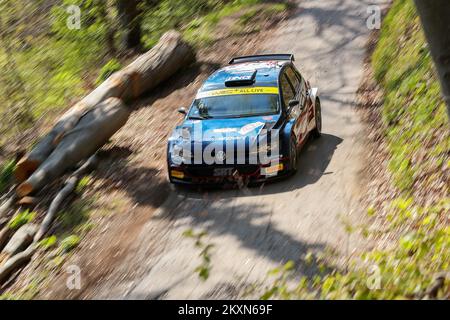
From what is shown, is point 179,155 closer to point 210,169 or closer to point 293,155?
point 210,169

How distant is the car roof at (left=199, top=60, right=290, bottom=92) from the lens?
12.3 m

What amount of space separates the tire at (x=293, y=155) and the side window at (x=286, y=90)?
0.88m

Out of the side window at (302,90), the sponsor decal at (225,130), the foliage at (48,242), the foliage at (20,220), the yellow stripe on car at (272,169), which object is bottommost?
the side window at (302,90)

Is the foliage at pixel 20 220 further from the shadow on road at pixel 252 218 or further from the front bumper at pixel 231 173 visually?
the front bumper at pixel 231 173

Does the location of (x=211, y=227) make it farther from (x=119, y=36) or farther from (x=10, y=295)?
(x=119, y=36)

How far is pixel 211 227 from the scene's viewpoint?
10.1 meters

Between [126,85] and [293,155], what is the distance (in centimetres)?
566

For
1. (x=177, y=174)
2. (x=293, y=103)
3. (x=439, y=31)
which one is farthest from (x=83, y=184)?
(x=439, y=31)

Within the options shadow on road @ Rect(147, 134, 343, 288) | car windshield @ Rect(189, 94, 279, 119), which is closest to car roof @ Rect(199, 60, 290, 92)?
car windshield @ Rect(189, 94, 279, 119)

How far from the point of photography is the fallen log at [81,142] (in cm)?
1198

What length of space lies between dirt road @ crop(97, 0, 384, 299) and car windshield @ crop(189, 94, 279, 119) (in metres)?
1.24

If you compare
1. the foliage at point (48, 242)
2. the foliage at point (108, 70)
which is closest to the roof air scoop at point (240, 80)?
the foliage at point (48, 242)

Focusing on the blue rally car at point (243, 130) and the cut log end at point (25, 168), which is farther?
the cut log end at point (25, 168)
